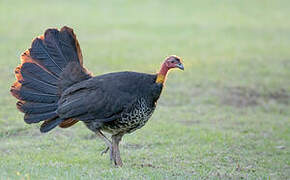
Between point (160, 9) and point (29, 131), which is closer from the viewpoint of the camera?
point (29, 131)

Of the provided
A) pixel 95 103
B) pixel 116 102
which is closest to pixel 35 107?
pixel 95 103

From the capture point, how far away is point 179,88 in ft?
41.7

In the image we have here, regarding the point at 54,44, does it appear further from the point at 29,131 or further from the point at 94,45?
the point at 94,45

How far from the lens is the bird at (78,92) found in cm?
731

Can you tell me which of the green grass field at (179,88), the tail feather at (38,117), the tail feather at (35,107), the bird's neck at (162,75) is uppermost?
the bird's neck at (162,75)

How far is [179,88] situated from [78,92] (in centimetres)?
533

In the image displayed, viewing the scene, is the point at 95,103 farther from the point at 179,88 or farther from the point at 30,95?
the point at 179,88

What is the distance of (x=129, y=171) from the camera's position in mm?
7121

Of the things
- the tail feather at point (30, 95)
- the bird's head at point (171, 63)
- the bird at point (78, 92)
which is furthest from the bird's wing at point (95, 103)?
the bird's head at point (171, 63)

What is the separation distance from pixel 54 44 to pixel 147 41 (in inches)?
357

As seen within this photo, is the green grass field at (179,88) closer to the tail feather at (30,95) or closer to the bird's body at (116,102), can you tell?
the bird's body at (116,102)

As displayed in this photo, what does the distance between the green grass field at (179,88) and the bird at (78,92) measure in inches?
21.0

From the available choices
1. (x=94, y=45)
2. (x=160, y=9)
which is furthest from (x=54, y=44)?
(x=160, y=9)

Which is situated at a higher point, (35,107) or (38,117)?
(35,107)
